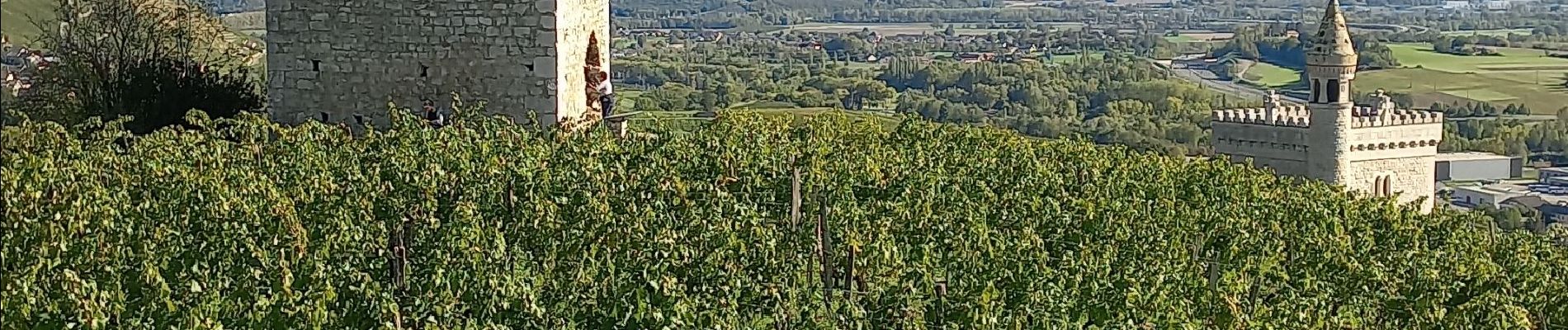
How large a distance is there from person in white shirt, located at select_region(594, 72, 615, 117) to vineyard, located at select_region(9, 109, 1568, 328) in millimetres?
1071

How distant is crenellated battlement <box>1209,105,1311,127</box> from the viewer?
93.0ft

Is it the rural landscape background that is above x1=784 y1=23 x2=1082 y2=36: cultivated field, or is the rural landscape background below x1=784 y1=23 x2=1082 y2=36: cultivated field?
above

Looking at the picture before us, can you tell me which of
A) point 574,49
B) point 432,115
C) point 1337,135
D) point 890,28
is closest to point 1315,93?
point 1337,135

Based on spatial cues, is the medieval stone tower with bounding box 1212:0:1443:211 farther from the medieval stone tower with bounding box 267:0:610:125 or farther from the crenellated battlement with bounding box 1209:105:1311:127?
the medieval stone tower with bounding box 267:0:610:125

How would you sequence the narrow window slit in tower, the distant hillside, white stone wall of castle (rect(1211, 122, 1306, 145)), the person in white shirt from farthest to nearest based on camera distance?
white stone wall of castle (rect(1211, 122, 1306, 145))
the narrow window slit in tower
the distant hillside
the person in white shirt

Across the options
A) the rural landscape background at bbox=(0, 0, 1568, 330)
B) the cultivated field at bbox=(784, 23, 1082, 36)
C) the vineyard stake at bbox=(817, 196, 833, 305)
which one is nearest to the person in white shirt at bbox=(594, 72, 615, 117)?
the rural landscape background at bbox=(0, 0, 1568, 330)

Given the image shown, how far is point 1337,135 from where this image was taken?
27688mm

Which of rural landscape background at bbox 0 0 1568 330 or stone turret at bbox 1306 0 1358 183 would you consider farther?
stone turret at bbox 1306 0 1358 183

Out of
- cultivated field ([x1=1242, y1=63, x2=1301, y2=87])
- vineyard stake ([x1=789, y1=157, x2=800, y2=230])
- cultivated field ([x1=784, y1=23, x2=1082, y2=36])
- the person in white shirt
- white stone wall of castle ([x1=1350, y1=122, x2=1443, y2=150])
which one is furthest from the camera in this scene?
cultivated field ([x1=784, y1=23, x2=1082, y2=36])

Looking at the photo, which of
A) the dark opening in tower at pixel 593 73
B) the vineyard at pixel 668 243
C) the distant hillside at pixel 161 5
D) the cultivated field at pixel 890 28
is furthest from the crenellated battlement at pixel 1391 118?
the cultivated field at pixel 890 28

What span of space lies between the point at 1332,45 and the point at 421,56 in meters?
17.6

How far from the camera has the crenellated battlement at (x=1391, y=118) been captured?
27.9 m

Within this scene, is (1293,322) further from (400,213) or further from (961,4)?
(961,4)

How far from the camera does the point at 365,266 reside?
7699 mm
